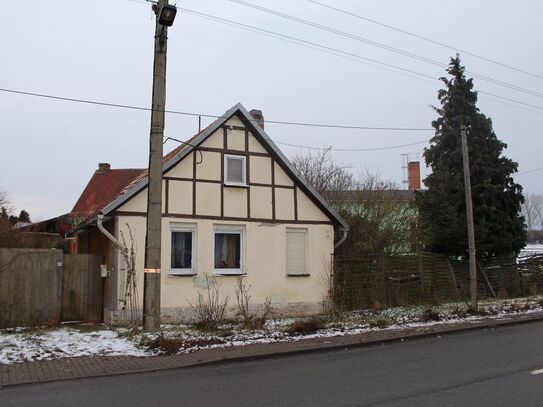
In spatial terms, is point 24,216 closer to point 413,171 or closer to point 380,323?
point 413,171

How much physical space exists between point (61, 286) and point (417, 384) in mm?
10201

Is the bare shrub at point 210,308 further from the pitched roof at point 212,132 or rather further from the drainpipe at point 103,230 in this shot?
the pitched roof at point 212,132

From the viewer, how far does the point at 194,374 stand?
8461mm

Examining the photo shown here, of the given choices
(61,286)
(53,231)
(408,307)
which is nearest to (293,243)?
(408,307)

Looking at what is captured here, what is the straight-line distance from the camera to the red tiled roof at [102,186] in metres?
34.5

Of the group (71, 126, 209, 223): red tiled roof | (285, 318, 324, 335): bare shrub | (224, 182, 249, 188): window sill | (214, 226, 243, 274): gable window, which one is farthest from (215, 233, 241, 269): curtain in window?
(71, 126, 209, 223): red tiled roof

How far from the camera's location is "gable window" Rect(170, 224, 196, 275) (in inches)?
577

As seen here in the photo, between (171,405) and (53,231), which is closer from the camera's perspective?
(171,405)

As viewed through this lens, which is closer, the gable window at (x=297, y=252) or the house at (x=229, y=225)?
the house at (x=229, y=225)

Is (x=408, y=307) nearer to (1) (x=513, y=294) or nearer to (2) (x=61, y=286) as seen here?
(1) (x=513, y=294)

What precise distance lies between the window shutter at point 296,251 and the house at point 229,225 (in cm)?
3

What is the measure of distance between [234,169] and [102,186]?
23.0 metres

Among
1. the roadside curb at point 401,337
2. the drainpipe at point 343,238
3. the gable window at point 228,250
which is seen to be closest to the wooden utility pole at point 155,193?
the roadside curb at point 401,337

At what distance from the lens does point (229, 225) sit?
51.1ft
